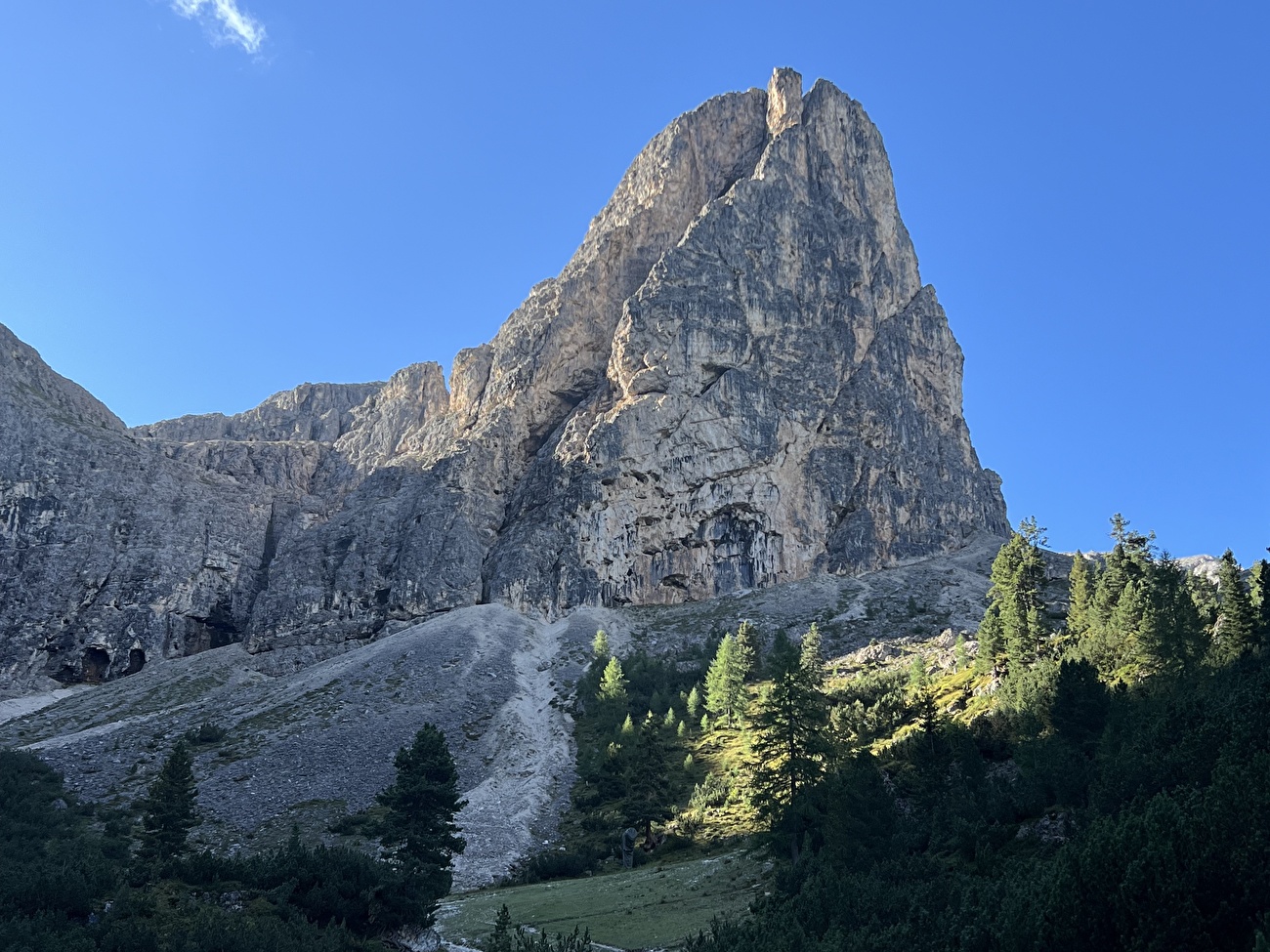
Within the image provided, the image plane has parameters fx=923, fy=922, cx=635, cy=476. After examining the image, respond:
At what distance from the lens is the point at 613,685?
305 ft

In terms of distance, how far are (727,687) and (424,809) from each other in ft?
144

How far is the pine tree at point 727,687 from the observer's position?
8075 centimetres

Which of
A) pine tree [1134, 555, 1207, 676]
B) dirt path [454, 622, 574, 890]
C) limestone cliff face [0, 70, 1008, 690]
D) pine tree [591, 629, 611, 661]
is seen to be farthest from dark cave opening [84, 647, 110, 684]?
pine tree [1134, 555, 1207, 676]

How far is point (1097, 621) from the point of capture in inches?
2218

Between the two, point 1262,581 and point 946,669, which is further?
point 946,669

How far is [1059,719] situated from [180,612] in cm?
13889

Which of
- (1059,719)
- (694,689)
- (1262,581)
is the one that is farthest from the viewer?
(694,689)

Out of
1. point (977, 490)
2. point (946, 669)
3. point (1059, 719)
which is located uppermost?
point (977, 490)

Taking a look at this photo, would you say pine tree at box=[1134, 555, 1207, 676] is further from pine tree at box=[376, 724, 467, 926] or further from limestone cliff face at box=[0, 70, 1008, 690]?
limestone cliff face at box=[0, 70, 1008, 690]

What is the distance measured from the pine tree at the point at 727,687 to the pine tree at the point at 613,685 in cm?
927

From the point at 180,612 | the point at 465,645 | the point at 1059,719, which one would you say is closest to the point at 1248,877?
the point at 1059,719

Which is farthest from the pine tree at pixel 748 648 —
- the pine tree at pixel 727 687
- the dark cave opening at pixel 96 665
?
the dark cave opening at pixel 96 665

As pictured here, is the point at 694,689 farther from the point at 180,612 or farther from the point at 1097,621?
the point at 180,612

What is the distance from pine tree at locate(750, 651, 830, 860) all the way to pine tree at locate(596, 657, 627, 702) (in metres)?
43.8
